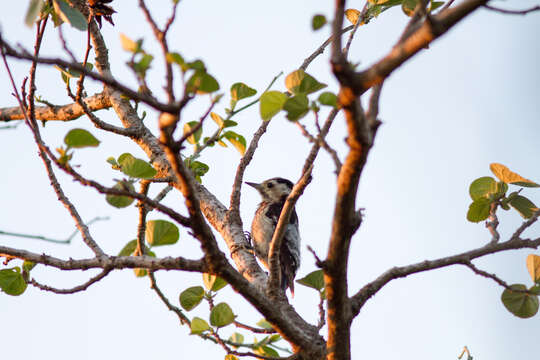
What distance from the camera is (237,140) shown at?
10.1 ft

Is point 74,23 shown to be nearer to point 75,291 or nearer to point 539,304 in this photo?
point 75,291

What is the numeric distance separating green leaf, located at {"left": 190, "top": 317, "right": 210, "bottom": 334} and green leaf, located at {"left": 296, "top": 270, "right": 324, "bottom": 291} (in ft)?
1.62

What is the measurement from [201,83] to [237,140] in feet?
4.71

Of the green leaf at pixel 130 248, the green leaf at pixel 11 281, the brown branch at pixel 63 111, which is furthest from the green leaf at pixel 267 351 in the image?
the brown branch at pixel 63 111

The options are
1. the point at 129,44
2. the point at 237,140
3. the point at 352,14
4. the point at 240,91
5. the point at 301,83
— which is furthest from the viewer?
the point at 352,14

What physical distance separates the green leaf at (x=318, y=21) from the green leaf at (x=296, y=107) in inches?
9.6

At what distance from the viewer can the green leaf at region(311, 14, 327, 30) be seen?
5.97 feet

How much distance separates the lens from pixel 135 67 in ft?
5.40

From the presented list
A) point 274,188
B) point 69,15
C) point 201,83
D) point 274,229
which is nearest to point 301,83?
point 201,83

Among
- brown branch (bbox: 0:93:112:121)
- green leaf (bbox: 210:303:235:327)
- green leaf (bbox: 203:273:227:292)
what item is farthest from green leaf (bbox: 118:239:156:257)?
brown branch (bbox: 0:93:112:121)

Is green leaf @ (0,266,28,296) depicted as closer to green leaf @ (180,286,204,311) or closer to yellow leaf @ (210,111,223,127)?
green leaf @ (180,286,204,311)

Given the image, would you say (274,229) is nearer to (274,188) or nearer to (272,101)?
(274,188)

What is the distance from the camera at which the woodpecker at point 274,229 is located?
241 inches

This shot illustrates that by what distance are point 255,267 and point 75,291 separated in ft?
3.94
